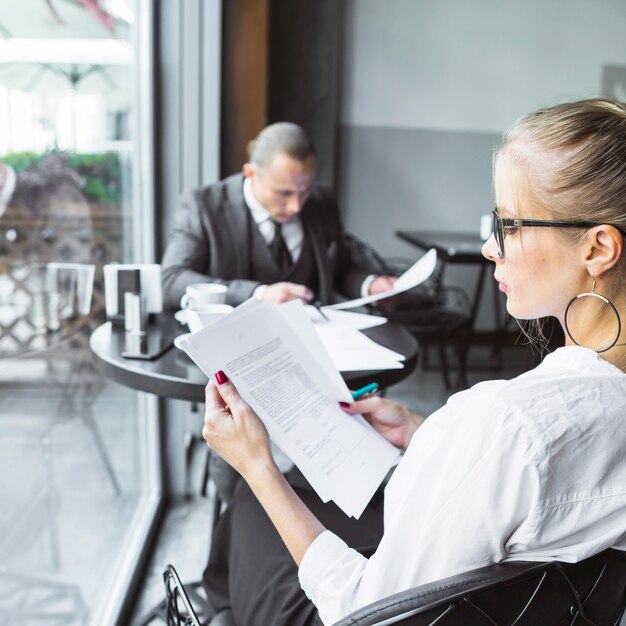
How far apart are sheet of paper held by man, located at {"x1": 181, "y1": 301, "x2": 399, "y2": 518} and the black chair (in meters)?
0.26

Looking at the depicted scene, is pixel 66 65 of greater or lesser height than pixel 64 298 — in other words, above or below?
above

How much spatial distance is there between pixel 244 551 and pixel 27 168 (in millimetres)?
793

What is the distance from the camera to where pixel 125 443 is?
217 centimetres

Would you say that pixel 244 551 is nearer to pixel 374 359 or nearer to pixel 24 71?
pixel 374 359

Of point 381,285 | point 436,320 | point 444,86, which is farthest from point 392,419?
point 444,86

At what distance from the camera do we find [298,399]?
1027mm

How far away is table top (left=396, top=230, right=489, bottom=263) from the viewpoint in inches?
144

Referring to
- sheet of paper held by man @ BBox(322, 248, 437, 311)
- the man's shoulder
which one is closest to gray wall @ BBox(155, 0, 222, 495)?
the man's shoulder

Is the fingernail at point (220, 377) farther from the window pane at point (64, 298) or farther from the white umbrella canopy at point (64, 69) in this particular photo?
the white umbrella canopy at point (64, 69)

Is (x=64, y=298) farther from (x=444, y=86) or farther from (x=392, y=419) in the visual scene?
(x=444, y=86)

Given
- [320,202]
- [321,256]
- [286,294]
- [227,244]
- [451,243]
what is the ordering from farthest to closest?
[451,243], [320,202], [321,256], [227,244], [286,294]

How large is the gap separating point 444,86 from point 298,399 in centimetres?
419

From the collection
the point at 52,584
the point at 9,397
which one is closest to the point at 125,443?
the point at 52,584

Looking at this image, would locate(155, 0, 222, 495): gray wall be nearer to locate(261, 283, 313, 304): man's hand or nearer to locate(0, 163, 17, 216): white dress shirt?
locate(261, 283, 313, 304): man's hand
